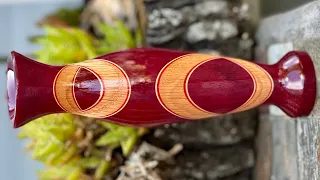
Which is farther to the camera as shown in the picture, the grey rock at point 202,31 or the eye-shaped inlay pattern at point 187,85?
the grey rock at point 202,31

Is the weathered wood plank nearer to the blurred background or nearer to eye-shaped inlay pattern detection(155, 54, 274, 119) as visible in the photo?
eye-shaped inlay pattern detection(155, 54, 274, 119)

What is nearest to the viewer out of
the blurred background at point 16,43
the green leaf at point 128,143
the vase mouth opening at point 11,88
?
the vase mouth opening at point 11,88

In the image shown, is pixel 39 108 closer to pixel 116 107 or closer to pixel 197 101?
pixel 116 107

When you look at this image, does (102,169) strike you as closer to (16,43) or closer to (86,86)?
(86,86)

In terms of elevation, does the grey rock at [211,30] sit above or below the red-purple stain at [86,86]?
above

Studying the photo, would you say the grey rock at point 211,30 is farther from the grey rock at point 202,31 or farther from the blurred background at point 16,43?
the blurred background at point 16,43

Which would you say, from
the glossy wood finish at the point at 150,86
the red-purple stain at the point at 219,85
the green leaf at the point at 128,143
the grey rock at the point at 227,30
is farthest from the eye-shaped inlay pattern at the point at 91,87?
the grey rock at the point at 227,30

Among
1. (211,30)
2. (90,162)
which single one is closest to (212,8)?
(211,30)

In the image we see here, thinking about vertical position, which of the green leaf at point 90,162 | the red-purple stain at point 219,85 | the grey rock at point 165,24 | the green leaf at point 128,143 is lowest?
the green leaf at point 90,162
